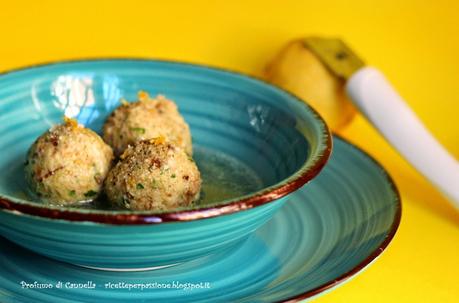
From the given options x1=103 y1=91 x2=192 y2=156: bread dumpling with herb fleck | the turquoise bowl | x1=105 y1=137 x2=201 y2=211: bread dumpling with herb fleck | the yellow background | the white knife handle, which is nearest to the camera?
the turquoise bowl

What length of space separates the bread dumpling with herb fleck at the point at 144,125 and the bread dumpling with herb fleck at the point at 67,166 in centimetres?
11

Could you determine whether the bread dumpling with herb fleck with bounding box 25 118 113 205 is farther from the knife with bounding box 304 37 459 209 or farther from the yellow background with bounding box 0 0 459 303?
the yellow background with bounding box 0 0 459 303

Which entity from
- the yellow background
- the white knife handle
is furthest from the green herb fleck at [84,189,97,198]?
the yellow background

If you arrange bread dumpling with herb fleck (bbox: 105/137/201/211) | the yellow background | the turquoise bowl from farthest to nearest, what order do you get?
1. the yellow background
2. bread dumpling with herb fleck (bbox: 105/137/201/211)
3. the turquoise bowl

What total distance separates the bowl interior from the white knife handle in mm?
301

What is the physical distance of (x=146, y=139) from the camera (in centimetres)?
139

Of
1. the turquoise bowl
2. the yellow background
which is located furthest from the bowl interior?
the yellow background

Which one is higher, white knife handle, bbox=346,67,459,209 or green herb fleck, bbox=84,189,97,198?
white knife handle, bbox=346,67,459,209

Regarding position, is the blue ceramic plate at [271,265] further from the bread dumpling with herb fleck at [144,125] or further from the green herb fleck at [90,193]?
the bread dumpling with herb fleck at [144,125]

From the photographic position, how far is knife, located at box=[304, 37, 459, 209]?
163cm

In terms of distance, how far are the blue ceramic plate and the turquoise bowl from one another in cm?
4

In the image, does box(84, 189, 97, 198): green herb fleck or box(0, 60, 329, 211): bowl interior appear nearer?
box(84, 189, 97, 198): green herb fleck

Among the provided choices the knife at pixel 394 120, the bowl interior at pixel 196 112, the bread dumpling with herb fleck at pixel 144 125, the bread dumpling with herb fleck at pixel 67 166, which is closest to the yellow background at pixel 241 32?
the knife at pixel 394 120

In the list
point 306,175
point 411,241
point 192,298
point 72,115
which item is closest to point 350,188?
point 411,241
